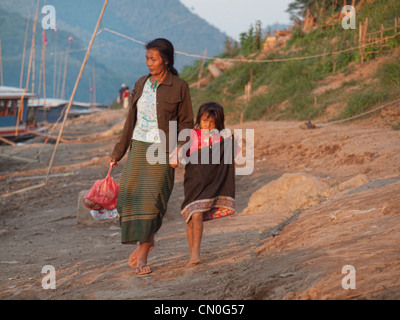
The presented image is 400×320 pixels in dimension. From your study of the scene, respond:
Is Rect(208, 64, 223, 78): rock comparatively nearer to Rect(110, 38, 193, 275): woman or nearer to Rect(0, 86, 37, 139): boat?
Rect(0, 86, 37, 139): boat

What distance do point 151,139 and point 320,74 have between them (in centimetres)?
1137

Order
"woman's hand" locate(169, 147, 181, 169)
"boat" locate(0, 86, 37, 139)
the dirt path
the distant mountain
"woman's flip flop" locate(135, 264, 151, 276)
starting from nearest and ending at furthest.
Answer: the dirt path < "woman's hand" locate(169, 147, 181, 169) < "woman's flip flop" locate(135, 264, 151, 276) < "boat" locate(0, 86, 37, 139) < the distant mountain

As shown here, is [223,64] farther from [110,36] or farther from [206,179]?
[110,36]

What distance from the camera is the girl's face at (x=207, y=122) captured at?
4.28 meters

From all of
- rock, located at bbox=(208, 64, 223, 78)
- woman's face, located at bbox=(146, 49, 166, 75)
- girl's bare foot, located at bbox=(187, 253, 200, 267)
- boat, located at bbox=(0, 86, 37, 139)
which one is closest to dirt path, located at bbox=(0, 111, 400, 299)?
girl's bare foot, located at bbox=(187, 253, 200, 267)

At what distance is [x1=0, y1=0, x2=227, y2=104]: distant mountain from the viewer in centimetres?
7456

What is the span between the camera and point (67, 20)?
121 metres

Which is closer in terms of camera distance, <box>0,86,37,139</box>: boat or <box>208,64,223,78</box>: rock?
<box>0,86,37,139</box>: boat

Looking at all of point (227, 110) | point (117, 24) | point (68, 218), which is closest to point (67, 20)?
point (117, 24)

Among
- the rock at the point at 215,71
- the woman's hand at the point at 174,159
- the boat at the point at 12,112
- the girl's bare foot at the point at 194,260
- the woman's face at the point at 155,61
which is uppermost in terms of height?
the rock at the point at 215,71

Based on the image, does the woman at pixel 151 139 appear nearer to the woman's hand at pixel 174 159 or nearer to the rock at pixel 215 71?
the woman's hand at pixel 174 159

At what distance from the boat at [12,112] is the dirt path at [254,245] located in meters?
10.8

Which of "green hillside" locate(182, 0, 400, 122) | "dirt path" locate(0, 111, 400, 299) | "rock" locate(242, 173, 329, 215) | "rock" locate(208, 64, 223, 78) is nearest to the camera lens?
"dirt path" locate(0, 111, 400, 299)

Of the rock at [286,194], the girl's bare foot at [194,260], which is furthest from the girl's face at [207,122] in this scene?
the rock at [286,194]
